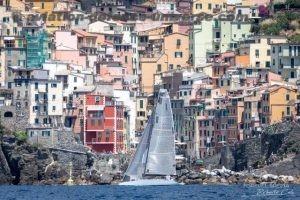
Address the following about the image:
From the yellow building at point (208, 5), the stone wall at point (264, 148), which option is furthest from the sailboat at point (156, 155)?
the yellow building at point (208, 5)

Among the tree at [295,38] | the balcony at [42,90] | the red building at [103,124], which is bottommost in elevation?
the red building at [103,124]

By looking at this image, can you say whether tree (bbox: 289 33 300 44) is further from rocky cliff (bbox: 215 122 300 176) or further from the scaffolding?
rocky cliff (bbox: 215 122 300 176)

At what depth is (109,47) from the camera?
172625mm

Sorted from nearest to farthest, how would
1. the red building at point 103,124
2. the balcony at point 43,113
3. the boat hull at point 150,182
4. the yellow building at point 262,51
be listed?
the boat hull at point 150,182, the red building at point 103,124, the balcony at point 43,113, the yellow building at point 262,51

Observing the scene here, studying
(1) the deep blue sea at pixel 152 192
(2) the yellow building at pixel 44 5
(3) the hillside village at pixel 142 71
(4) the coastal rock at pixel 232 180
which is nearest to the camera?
(1) the deep blue sea at pixel 152 192

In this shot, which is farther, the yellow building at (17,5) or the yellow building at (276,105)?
the yellow building at (17,5)

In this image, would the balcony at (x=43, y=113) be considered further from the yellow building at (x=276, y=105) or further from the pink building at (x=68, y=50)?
the yellow building at (x=276, y=105)

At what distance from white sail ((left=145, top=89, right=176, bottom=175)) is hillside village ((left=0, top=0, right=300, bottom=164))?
1189 centimetres

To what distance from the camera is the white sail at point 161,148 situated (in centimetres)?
13850

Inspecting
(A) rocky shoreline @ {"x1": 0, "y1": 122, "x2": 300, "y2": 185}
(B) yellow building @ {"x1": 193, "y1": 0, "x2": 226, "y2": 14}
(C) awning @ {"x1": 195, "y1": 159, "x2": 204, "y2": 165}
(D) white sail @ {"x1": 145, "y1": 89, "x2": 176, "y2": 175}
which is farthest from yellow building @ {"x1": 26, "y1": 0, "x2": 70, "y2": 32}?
(D) white sail @ {"x1": 145, "y1": 89, "x2": 176, "y2": 175}

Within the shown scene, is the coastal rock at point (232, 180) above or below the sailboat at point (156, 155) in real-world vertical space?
below

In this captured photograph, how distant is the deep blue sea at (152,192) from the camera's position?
12456cm

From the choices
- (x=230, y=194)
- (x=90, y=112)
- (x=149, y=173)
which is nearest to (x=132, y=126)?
(x=90, y=112)

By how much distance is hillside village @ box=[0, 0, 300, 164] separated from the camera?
15625 centimetres
